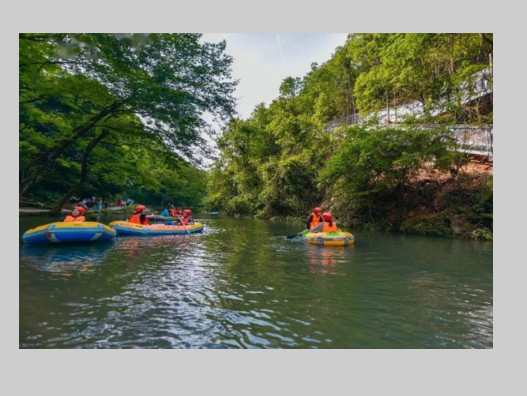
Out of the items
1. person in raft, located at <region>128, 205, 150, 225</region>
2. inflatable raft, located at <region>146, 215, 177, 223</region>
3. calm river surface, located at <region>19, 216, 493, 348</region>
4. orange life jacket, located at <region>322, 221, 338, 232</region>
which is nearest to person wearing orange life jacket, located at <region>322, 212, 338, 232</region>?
orange life jacket, located at <region>322, 221, 338, 232</region>

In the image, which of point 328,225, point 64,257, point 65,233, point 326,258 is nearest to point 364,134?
point 328,225

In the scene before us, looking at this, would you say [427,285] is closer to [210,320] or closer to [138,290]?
[210,320]

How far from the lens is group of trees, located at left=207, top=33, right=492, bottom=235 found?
1518cm

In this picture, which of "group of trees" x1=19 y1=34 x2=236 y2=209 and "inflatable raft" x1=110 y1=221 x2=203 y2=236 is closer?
"group of trees" x1=19 y1=34 x2=236 y2=209

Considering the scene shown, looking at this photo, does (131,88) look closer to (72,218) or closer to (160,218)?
(72,218)

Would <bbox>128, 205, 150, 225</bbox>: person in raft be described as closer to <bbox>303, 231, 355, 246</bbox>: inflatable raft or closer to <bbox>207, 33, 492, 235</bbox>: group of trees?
<bbox>207, 33, 492, 235</bbox>: group of trees

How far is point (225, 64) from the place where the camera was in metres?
10.1

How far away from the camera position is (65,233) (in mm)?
9961

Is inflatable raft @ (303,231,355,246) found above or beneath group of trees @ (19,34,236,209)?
beneath

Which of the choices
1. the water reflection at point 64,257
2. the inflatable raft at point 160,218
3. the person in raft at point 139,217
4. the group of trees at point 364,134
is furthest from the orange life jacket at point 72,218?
the inflatable raft at point 160,218

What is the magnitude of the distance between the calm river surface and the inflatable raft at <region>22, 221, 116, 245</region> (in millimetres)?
315

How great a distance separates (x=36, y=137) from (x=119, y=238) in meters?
4.99

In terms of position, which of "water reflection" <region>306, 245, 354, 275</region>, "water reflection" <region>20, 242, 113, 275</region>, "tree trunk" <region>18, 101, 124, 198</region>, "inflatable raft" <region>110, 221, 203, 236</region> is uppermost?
"tree trunk" <region>18, 101, 124, 198</region>

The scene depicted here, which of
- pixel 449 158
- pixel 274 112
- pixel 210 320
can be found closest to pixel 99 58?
pixel 210 320
